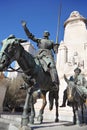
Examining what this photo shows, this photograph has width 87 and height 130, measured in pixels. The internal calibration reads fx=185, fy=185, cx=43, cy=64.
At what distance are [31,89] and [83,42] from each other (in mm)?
20330

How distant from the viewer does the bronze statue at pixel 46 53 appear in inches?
212

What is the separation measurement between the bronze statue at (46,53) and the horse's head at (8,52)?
1.04 metres

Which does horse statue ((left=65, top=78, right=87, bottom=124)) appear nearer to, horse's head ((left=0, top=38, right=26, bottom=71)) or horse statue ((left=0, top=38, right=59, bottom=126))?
horse statue ((left=0, top=38, right=59, bottom=126))

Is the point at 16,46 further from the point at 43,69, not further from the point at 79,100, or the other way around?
the point at 79,100

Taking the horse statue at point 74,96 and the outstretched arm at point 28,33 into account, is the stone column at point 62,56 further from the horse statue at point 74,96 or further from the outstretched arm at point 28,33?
the outstretched arm at point 28,33

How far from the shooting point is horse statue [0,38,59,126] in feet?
14.0

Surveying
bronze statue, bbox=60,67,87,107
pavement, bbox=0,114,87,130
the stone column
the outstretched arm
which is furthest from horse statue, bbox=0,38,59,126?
the stone column

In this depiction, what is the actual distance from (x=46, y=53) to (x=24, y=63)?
1.31m

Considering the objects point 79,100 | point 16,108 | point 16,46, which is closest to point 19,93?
point 16,108

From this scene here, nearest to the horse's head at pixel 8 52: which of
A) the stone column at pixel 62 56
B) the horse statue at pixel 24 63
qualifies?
the horse statue at pixel 24 63

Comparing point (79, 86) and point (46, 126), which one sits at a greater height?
point (79, 86)

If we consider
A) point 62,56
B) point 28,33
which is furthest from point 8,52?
point 62,56

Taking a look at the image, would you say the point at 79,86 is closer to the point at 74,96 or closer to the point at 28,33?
the point at 74,96

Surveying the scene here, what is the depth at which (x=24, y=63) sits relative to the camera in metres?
4.75
